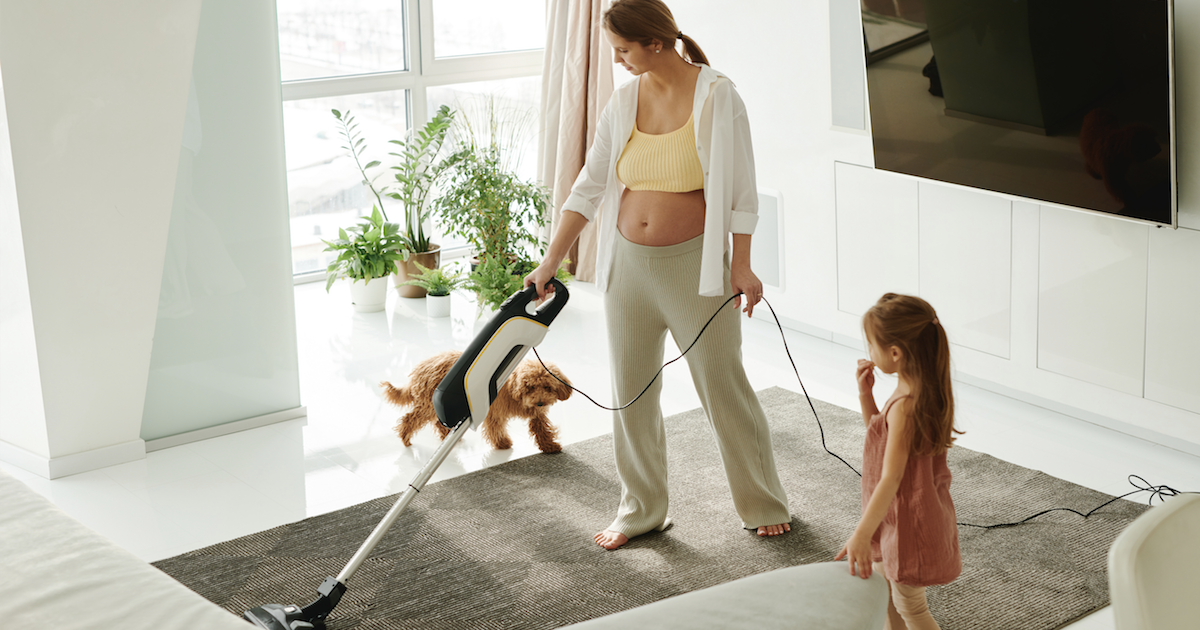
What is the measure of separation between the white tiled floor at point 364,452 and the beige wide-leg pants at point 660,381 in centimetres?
70

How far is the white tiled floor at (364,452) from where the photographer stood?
3008 millimetres

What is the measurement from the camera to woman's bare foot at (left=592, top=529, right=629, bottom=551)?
2.75 metres

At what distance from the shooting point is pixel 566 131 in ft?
17.6

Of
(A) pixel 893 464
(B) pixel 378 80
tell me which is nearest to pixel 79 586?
(A) pixel 893 464

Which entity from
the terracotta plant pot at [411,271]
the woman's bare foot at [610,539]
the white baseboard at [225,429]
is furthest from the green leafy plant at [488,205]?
the woman's bare foot at [610,539]

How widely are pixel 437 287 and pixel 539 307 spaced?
2.67 metres

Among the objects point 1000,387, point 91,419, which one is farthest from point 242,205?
point 1000,387

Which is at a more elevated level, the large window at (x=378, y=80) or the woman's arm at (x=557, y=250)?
the large window at (x=378, y=80)

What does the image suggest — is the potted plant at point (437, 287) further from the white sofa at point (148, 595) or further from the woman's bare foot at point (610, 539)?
the white sofa at point (148, 595)

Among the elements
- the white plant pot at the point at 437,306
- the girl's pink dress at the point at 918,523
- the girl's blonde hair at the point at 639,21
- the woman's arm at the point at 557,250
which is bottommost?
the white plant pot at the point at 437,306

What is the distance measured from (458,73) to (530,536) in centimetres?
359

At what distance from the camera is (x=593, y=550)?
274cm

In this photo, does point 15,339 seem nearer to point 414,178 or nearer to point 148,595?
point 148,595

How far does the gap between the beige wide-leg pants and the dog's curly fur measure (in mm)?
496
